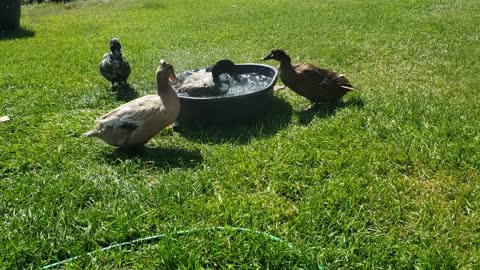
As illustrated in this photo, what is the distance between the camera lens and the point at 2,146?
4.26 m

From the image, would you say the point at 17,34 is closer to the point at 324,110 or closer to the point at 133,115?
the point at 133,115

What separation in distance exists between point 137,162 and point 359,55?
4571 mm

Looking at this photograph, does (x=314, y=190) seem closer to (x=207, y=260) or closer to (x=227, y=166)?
→ (x=227, y=166)

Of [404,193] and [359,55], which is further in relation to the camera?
[359,55]

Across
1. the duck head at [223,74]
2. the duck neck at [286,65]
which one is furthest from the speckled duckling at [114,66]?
the duck neck at [286,65]

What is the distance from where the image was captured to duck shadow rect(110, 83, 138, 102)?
19.0 ft

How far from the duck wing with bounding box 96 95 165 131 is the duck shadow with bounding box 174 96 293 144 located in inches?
22.9

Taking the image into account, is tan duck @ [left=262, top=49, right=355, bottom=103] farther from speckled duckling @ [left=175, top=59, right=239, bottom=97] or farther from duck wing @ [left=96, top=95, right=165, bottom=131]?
duck wing @ [left=96, top=95, right=165, bottom=131]

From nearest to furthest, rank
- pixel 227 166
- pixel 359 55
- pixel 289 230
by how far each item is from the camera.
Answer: pixel 289 230, pixel 227 166, pixel 359 55

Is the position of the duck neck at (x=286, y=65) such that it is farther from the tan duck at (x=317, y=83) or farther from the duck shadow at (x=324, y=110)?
the duck shadow at (x=324, y=110)

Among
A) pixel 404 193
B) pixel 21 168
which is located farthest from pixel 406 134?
pixel 21 168

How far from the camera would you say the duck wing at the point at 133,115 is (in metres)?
3.96

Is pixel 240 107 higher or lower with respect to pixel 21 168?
higher

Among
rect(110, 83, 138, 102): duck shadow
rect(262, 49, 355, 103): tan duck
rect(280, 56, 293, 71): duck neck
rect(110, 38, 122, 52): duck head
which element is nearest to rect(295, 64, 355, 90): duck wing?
rect(262, 49, 355, 103): tan duck
